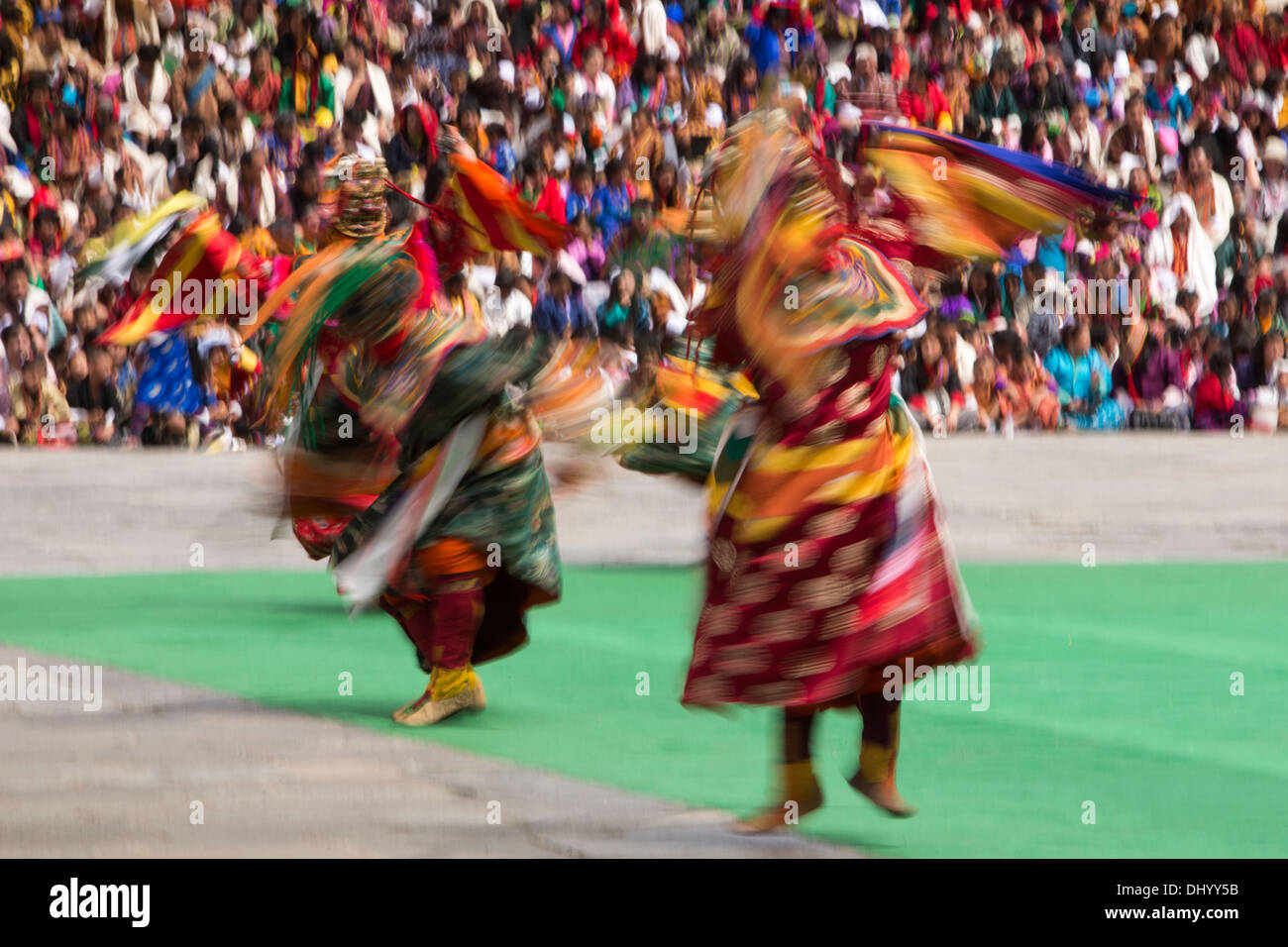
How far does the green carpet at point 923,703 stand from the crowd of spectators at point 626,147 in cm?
231

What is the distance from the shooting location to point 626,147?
1380 cm

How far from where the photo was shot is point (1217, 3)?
16.5m

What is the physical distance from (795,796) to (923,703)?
1.85 meters

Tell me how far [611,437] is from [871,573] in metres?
1.49

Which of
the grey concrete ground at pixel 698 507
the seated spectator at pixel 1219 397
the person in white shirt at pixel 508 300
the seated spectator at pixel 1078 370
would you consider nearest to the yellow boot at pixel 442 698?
the grey concrete ground at pixel 698 507

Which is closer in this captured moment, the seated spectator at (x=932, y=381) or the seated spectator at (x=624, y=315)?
the seated spectator at (x=624, y=315)

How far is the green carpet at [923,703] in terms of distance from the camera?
511 cm

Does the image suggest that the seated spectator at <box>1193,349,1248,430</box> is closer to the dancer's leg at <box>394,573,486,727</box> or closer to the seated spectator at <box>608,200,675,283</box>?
the dancer's leg at <box>394,573,486,727</box>

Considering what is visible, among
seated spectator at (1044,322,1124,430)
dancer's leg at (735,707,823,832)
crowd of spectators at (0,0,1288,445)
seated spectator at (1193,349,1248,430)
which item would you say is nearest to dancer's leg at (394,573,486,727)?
dancer's leg at (735,707,823,832)

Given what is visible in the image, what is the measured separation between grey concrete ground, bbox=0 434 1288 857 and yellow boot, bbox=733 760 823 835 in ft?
0.22

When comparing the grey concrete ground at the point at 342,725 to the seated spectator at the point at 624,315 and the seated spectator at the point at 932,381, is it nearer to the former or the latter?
the seated spectator at the point at 932,381

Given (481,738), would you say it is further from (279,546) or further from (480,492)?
(279,546)

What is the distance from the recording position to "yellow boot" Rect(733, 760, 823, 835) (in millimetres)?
4824

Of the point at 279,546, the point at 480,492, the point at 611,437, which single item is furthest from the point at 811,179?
the point at 279,546
